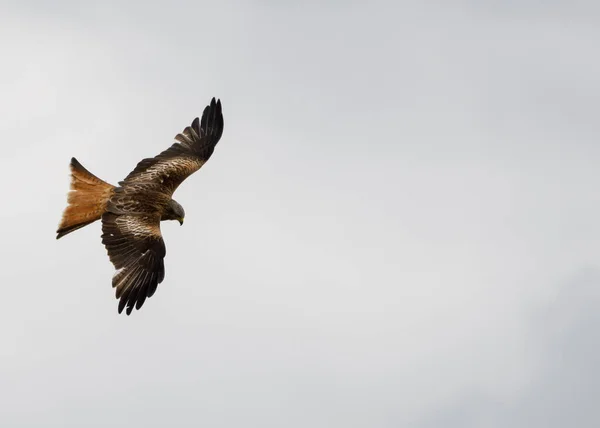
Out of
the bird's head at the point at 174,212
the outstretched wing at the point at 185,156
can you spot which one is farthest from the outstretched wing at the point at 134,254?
the outstretched wing at the point at 185,156

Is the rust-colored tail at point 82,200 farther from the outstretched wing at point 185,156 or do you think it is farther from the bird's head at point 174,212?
the bird's head at point 174,212

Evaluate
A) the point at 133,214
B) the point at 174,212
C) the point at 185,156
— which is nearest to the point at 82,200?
the point at 133,214

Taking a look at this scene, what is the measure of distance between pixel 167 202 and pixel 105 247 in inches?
91.2

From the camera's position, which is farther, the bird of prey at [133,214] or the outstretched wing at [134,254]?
the bird of prey at [133,214]

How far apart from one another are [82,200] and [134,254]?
2200 mm

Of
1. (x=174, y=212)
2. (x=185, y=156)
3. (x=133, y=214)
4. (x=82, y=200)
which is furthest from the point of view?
(x=185, y=156)

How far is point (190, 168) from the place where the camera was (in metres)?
33.9

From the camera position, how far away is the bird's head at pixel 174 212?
105ft

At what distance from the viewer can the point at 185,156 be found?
3444 cm

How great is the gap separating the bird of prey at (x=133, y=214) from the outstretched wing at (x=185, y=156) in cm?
2

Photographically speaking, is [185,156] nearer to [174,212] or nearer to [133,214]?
[174,212]

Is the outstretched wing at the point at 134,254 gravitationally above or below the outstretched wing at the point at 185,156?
below

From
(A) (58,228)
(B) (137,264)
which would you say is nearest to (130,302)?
(B) (137,264)

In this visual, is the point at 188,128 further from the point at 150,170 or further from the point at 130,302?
the point at 130,302
